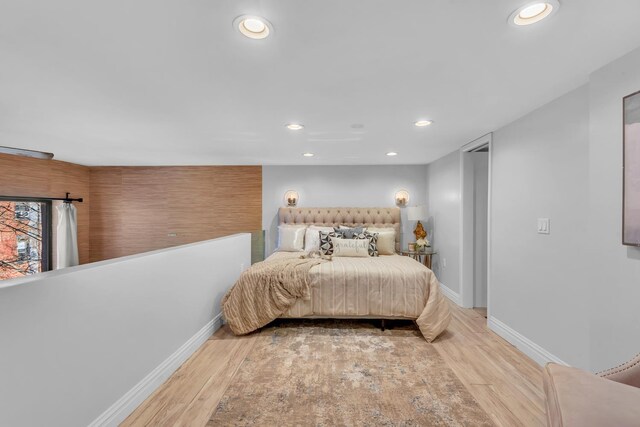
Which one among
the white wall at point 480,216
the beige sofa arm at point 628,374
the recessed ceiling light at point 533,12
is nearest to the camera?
the beige sofa arm at point 628,374

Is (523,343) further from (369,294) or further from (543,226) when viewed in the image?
(369,294)

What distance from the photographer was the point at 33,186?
413 centimetres

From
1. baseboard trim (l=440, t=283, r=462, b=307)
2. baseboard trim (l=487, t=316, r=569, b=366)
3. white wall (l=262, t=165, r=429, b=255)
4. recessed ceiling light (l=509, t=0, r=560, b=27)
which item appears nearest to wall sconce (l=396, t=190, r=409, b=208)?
white wall (l=262, t=165, r=429, b=255)

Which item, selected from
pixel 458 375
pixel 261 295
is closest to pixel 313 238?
pixel 261 295

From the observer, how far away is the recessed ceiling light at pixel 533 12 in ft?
3.85

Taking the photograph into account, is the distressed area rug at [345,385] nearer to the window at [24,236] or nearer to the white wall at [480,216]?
the white wall at [480,216]

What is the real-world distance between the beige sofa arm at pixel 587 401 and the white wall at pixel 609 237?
3.31ft

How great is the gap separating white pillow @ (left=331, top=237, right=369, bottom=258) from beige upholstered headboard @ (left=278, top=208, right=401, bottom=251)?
3.38 ft

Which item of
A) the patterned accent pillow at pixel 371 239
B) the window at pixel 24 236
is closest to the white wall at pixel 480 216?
the patterned accent pillow at pixel 371 239

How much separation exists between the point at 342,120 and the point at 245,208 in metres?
3.07

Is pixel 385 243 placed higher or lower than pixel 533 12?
lower

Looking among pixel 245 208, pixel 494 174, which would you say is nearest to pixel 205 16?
pixel 494 174

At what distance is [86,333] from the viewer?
1441mm

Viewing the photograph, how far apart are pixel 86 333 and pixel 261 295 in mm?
1658
